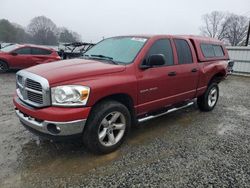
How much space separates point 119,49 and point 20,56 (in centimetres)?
900

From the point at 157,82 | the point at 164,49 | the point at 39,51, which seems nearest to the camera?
the point at 157,82

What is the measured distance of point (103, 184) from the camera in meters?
2.77

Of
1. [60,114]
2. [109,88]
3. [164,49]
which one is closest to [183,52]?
[164,49]

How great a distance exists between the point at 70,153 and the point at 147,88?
168 cm

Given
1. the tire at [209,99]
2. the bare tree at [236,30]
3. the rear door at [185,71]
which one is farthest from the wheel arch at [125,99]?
the bare tree at [236,30]

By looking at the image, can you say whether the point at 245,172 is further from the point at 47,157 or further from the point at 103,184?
the point at 47,157

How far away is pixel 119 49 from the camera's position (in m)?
4.10

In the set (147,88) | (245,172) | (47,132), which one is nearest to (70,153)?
(47,132)

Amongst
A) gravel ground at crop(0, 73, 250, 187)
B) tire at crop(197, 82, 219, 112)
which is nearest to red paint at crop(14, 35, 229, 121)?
tire at crop(197, 82, 219, 112)

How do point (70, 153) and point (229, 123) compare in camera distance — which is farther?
point (229, 123)

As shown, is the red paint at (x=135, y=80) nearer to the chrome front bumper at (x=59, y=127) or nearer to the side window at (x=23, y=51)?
the chrome front bumper at (x=59, y=127)

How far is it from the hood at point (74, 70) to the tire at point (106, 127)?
0.49 metres

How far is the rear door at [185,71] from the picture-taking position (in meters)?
4.50

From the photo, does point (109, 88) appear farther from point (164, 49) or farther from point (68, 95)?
point (164, 49)
